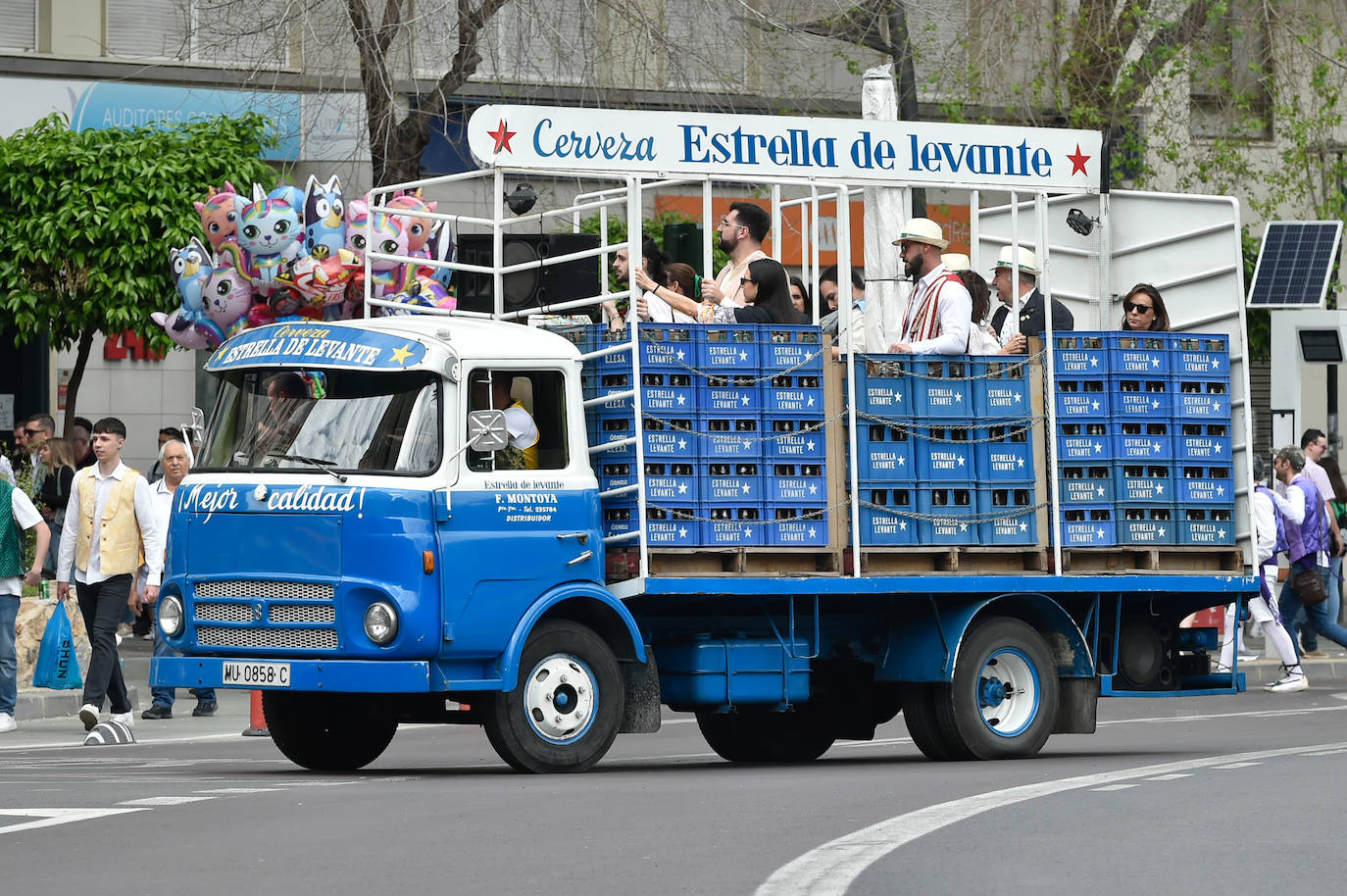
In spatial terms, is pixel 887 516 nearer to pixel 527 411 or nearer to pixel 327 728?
pixel 527 411

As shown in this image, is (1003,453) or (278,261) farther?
(278,261)

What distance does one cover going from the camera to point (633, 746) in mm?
15312

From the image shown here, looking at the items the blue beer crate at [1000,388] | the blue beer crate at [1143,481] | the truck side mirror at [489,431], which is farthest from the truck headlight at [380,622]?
the blue beer crate at [1143,481]

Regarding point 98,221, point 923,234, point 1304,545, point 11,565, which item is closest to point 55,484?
point 98,221

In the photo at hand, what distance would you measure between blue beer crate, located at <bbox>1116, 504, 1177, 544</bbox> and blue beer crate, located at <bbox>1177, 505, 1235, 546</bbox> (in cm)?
6

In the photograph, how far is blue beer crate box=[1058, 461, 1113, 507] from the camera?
13.8 m

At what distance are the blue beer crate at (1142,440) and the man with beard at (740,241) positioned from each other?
2.27 meters

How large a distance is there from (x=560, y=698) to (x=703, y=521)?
4.04ft

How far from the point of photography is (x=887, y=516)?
43.6 ft

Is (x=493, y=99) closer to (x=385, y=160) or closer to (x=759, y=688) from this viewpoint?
(x=385, y=160)

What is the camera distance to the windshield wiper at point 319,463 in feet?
39.1

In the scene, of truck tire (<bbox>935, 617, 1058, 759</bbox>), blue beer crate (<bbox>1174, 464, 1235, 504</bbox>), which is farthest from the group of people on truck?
truck tire (<bbox>935, 617, 1058, 759</bbox>)

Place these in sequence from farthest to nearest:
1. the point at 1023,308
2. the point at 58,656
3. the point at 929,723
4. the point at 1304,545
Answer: the point at 1304,545 < the point at 58,656 < the point at 1023,308 < the point at 929,723

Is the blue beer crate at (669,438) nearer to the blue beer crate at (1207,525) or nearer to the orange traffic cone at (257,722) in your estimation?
the blue beer crate at (1207,525)
